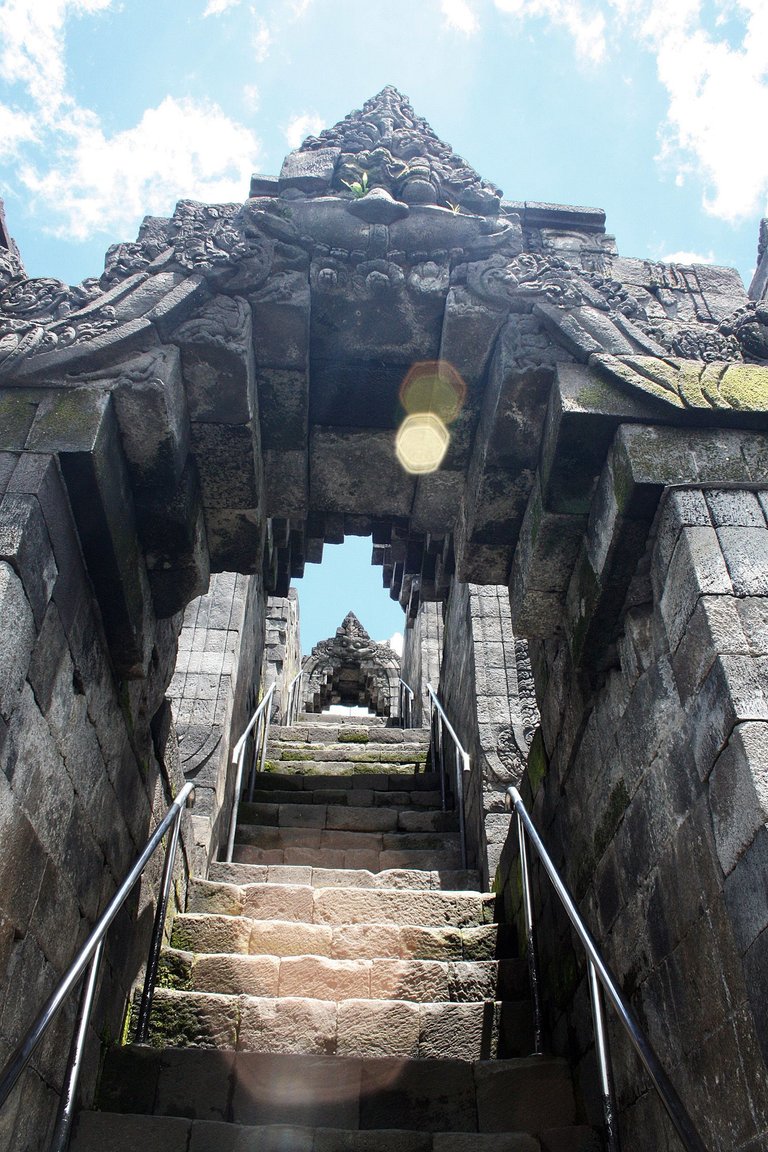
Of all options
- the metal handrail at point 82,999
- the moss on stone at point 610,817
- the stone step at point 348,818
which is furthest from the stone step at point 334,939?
the stone step at point 348,818

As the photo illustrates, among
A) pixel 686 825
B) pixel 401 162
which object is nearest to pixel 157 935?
pixel 686 825

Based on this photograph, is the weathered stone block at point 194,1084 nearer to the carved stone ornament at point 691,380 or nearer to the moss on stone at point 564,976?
the moss on stone at point 564,976

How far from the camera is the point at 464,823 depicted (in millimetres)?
6297

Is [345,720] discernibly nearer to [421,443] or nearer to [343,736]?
[343,736]

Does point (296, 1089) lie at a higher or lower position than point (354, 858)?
lower

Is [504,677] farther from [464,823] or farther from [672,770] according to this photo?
[672,770]

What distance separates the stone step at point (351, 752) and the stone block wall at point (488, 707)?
90 cm

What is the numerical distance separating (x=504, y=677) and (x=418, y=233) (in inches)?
172

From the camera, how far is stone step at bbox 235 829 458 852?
623 centimetres

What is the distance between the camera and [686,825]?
2475mm

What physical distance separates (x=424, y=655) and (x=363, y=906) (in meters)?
7.67

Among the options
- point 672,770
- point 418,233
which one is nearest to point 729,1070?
point 672,770

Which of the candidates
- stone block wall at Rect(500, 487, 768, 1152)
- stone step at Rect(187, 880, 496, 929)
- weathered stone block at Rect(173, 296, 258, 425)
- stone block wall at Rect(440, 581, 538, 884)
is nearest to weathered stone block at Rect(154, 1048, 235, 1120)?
stone step at Rect(187, 880, 496, 929)

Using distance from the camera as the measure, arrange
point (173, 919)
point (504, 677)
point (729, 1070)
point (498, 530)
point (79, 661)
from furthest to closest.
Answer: point (504, 677), point (173, 919), point (498, 530), point (79, 661), point (729, 1070)
